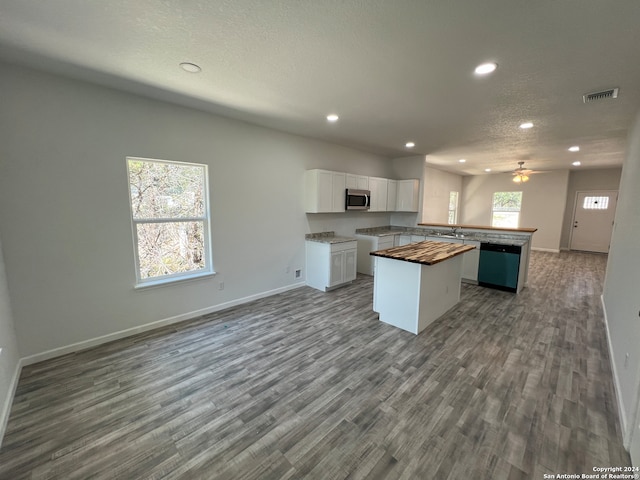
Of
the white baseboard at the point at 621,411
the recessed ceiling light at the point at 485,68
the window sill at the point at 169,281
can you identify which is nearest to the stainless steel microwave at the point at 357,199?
the window sill at the point at 169,281

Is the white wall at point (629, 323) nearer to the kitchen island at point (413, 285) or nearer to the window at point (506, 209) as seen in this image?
the kitchen island at point (413, 285)

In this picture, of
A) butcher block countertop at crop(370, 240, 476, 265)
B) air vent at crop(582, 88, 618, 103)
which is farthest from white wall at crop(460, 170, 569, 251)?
air vent at crop(582, 88, 618, 103)

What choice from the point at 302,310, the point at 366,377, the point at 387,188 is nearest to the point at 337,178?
the point at 387,188

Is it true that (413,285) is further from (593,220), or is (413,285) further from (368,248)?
(593,220)

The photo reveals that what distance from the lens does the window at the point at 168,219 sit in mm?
3150

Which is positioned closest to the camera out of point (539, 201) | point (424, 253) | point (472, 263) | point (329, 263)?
point (424, 253)

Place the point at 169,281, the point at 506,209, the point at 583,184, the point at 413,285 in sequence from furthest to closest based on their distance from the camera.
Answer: the point at 506,209 < the point at 583,184 < the point at 169,281 < the point at 413,285

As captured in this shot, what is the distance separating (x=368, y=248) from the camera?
5832 mm

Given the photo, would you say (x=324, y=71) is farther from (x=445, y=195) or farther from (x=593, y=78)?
(x=445, y=195)

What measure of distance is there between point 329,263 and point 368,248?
1475mm

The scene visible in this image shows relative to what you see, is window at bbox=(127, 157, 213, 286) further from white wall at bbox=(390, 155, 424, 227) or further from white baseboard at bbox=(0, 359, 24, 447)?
white wall at bbox=(390, 155, 424, 227)

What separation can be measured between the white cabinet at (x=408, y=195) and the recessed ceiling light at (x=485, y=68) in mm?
4197

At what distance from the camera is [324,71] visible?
7.71ft

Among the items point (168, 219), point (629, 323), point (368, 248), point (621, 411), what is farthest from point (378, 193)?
point (621, 411)
